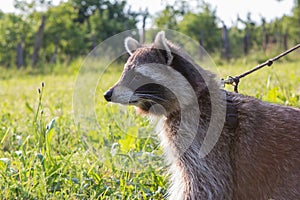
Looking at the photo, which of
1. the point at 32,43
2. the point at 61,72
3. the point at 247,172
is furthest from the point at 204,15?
the point at 247,172

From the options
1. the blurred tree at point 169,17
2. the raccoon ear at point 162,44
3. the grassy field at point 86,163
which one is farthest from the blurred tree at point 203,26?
the raccoon ear at point 162,44

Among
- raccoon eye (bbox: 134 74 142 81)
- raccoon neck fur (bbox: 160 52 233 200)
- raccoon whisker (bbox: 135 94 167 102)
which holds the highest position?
raccoon eye (bbox: 134 74 142 81)

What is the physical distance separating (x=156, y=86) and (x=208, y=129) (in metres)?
0.44

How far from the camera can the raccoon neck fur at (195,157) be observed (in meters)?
2.98

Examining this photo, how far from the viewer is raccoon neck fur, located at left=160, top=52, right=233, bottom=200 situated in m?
2.98

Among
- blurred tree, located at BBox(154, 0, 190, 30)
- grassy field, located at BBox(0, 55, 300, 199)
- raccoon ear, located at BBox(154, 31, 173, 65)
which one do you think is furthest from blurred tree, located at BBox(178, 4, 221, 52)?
raccoon ear, located at BBox(154, 31, 173, 65)

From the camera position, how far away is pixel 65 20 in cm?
2247

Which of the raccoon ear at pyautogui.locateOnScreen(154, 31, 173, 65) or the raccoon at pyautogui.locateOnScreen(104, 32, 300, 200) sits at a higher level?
the raccoon ear at pyautogui.locateOnScreen(154, 31, 173, 65)

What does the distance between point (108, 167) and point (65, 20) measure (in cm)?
1940

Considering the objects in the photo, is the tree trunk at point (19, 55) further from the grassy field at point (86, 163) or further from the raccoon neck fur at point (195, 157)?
the raccoon neck fur at point (195, 157)

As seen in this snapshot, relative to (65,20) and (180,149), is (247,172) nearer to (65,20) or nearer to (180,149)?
(180,149)

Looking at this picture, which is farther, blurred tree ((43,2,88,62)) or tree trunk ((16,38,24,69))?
blurred tree ((43,2,88,62))

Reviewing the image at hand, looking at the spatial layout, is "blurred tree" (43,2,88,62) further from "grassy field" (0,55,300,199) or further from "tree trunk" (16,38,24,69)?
"grassy field" (0,55,300,199)

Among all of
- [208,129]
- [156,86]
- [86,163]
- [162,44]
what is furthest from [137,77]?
[86,163]
